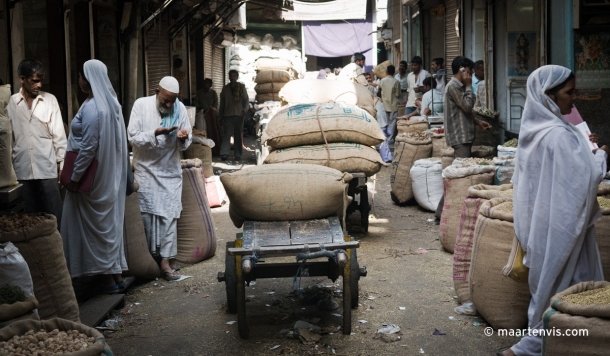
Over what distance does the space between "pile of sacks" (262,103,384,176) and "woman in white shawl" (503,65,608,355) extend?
3.69 metres

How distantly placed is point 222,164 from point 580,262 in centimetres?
1205

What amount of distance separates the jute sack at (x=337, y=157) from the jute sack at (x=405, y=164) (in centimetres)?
228

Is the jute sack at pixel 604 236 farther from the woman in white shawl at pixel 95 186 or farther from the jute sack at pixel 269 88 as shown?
the jute sack at pixel 269 88

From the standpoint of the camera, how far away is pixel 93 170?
229 inches

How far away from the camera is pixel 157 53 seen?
50.3ft

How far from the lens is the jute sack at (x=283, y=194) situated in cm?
561

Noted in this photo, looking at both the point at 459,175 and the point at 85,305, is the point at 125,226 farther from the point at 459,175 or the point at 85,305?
the point at 459,175

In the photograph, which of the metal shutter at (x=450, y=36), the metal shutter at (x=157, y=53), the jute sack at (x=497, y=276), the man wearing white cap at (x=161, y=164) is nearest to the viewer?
the jute sack at (x=497, y=276)

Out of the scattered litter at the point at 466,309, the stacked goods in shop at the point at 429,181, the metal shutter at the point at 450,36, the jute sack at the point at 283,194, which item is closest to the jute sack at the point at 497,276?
the scattered litter at the point at 466,309

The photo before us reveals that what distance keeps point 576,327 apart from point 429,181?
21.1 ft

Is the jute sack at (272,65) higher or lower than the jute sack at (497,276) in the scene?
higher

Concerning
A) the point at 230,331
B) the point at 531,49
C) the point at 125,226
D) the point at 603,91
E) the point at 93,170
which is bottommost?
the point at 230,331

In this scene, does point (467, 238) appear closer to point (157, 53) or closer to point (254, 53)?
point (157, 53)

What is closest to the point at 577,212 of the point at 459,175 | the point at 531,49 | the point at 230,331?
the point at 230,331
